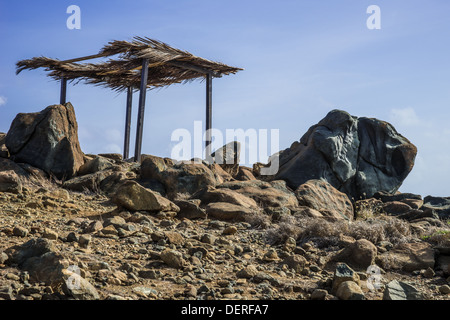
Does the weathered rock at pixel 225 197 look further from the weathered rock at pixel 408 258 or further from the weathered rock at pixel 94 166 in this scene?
the weathered rock at pixel 94 166

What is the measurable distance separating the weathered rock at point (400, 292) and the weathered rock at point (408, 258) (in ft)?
4.76

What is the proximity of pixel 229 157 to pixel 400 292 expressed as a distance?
8971mm

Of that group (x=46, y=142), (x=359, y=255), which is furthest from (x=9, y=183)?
(x=359, y=255)

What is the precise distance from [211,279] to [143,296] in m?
0.86

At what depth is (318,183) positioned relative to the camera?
11.1 m

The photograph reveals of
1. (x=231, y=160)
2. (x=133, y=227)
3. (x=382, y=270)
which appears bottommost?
(x=382, y=270)

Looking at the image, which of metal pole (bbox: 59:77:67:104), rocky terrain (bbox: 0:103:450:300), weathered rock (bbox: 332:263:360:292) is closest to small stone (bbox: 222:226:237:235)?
rocky terrain (bbox: 0:103:450:300)

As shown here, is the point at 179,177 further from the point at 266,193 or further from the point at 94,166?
the point at 94,166

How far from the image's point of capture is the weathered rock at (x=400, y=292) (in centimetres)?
432

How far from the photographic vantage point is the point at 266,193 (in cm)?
947

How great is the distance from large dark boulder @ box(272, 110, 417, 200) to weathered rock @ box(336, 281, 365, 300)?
7952mm

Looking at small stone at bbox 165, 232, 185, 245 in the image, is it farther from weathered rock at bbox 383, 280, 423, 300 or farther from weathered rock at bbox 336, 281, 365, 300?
weathered rock at bbox 383, 280, 423, 300

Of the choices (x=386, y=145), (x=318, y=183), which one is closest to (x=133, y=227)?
(x=318, y=183)
